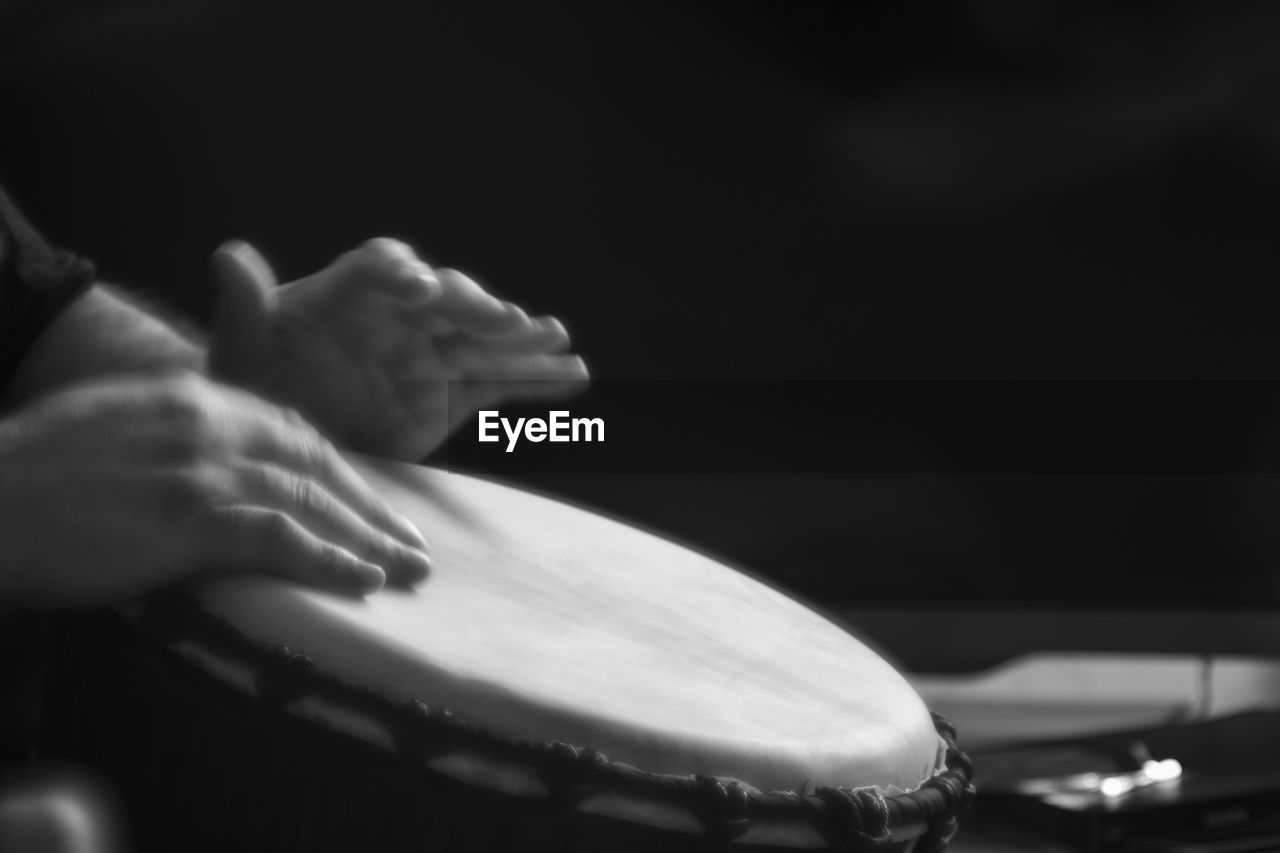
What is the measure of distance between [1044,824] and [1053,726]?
0.43 m

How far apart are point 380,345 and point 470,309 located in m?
0.07

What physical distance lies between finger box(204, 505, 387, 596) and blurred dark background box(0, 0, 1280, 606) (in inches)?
39.7

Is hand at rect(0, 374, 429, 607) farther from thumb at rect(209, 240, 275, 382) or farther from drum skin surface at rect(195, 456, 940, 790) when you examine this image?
thumb at rect(209, 240, 275, 382)

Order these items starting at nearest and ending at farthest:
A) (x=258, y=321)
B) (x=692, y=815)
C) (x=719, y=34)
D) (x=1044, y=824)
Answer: (x=692, y=815), (x=258, y=321), (x=1044, y=824), (x=719, y=34)

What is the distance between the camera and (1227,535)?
4.95ft

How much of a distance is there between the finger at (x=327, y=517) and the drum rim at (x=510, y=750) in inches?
2.0

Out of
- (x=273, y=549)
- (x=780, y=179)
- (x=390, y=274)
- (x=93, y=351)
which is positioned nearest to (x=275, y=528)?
(x=273, y=549)

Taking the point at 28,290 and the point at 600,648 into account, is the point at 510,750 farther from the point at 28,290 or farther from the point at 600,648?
the point at 28,290

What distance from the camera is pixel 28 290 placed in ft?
2.73

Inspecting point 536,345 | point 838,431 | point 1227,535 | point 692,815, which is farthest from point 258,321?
point 1227,535

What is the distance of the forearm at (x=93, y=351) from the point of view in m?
0.82

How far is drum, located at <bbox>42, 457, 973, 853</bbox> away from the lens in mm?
464

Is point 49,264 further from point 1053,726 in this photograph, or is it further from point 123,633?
point 1053,726

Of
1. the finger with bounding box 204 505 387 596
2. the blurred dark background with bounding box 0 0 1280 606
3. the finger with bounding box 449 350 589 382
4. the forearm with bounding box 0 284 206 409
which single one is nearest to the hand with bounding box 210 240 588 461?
the finger with bounding box 449 350 589 382
